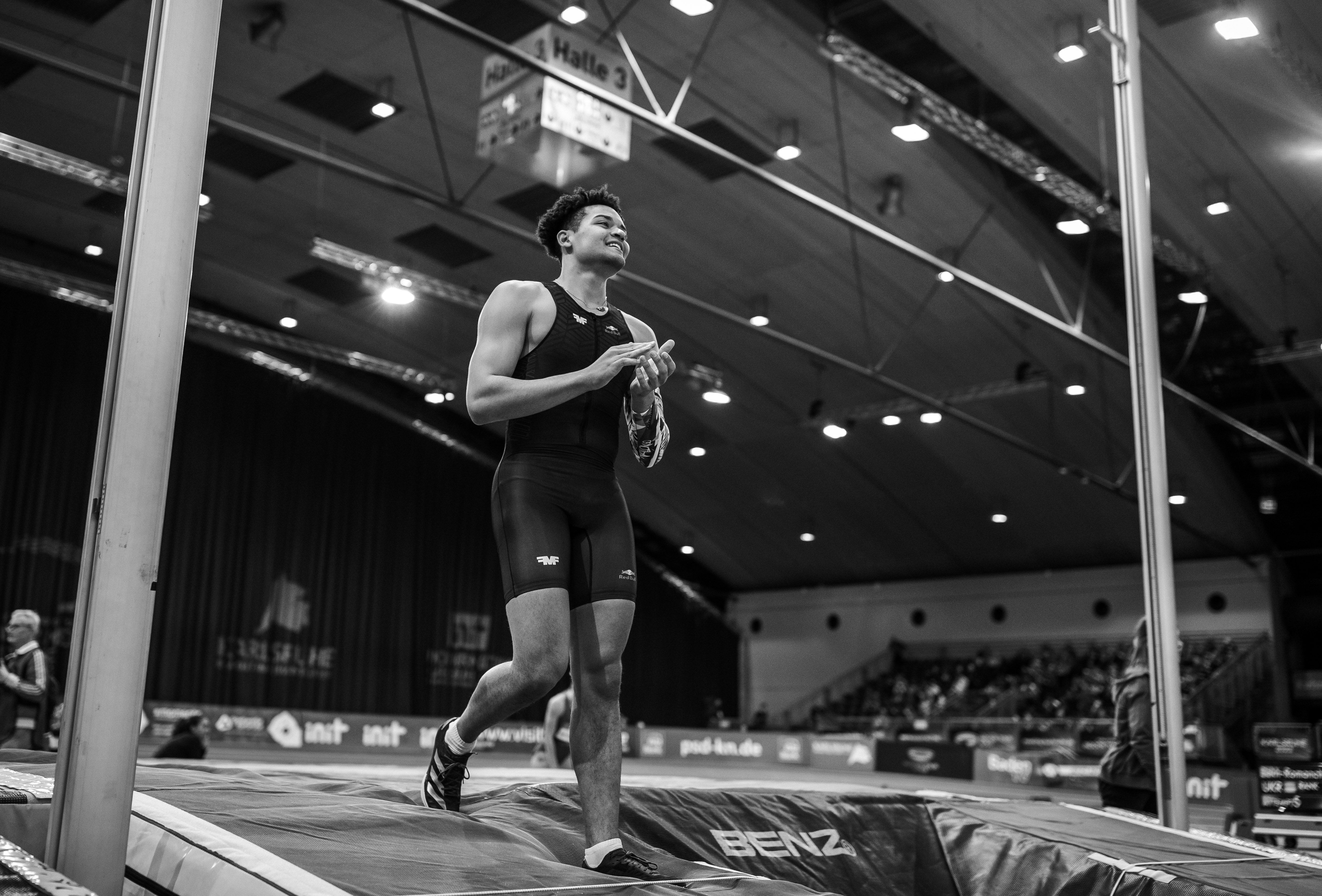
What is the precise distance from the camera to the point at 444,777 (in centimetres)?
324

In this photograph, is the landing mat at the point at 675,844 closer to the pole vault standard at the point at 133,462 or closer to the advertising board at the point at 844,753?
the pole vault standard at the point at 133,462

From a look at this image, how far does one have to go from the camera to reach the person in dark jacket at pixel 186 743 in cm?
838

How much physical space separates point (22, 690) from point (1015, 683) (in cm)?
2356

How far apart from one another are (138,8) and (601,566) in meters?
13.0

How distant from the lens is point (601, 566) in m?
3.08

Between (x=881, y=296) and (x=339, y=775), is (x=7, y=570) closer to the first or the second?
(x=881, y=296)

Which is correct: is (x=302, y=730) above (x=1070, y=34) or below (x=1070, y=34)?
below

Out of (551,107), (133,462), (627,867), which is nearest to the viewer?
(133,462)

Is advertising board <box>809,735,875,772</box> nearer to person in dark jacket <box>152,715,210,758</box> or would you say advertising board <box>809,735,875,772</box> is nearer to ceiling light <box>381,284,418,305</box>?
ceiling light <box>381,284,418,305</box>

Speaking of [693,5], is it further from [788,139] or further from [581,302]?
[581,302]

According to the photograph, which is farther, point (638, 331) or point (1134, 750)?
point (1134, 750)

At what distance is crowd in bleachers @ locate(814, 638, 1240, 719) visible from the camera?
2519 cm

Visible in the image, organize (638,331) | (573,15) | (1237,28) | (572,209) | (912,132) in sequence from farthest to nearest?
1. (912,132)
2. (1237,28)
3. (573,15)
4. (638,331)
5. (572,209)

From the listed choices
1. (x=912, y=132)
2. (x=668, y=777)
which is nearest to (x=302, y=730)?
(x=912, y=132)
